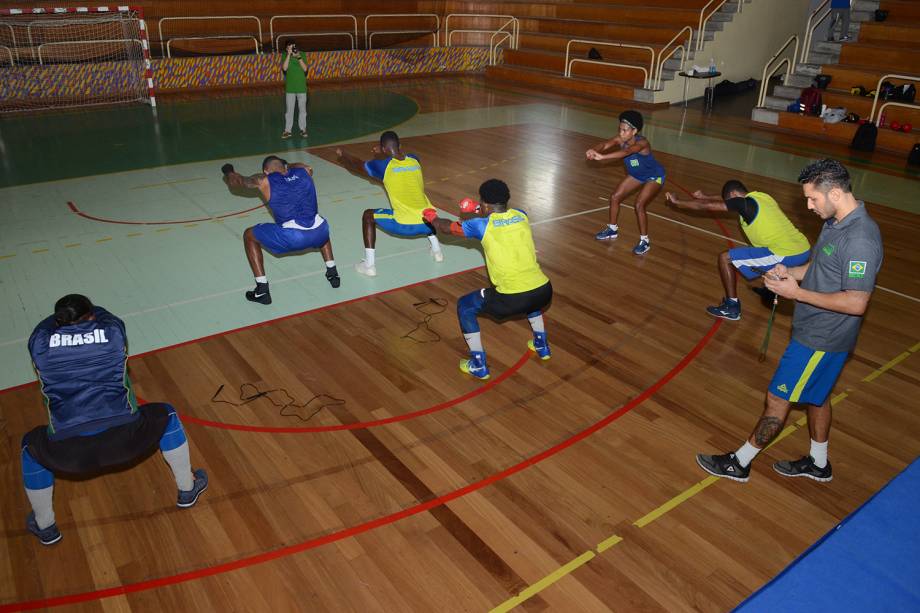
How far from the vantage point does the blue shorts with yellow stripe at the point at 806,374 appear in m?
3.97

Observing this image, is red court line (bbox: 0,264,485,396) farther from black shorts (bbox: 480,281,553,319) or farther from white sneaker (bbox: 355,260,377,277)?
black shorts (bbox: 480,281,553,319)

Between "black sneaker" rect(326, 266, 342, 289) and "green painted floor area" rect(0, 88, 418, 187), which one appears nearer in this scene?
"black sneaker" rect(326, 266, 342, 289)

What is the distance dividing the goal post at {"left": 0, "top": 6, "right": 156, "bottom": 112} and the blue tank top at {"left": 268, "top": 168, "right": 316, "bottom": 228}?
39.5 ft

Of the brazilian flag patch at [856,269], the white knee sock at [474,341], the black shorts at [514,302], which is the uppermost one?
the brazilian flag patch at [856,269]

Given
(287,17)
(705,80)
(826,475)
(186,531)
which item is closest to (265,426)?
(186,531)

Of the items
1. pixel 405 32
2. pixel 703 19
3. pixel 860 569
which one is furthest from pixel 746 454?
pixel 405 32

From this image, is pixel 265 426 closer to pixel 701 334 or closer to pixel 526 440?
pixel 526 440

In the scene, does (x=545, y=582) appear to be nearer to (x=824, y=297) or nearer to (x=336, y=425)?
(x=336, y=425)

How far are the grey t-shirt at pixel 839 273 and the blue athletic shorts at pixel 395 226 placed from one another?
3980 mm

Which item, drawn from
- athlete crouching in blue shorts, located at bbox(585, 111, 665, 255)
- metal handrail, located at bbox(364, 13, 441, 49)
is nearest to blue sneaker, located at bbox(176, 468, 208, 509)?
athlete crouching in blue shorts, located at bbox(585, 111, 665, 255)

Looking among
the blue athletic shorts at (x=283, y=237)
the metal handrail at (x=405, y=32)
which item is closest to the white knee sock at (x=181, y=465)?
the blue athletic shorts at (x=283, y=237)

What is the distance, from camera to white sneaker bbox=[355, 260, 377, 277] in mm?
7438

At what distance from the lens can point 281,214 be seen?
256 inches

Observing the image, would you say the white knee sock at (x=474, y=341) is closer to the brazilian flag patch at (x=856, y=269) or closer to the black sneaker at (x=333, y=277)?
the black sneaker at (x=333, y=277)
